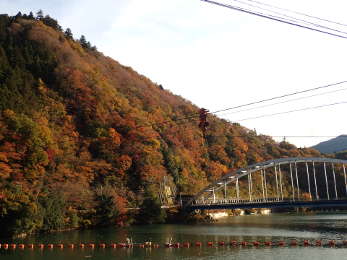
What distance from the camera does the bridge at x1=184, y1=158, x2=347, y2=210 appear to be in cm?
5006

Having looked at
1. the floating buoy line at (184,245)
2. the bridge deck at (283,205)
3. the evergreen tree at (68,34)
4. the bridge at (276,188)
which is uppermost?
the evergreen tree at (68,34)

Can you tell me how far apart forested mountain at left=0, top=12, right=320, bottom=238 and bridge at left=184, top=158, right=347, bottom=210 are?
3.95 metres

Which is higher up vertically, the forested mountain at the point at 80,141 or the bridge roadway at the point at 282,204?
the forested mountain at the point at 80,141

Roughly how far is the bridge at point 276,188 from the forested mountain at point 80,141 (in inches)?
155

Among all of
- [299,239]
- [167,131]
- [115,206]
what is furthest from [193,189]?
[299,239]

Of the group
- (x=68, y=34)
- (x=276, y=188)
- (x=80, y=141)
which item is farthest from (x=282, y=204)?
(x=68, y=34)

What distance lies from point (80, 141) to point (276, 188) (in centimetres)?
3349

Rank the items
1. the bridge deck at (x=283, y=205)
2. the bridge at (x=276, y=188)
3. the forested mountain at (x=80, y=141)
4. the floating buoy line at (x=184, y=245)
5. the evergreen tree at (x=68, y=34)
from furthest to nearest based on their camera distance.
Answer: the evergreen tree at (x=68, y=34), the bridge at (x=276, y=188), the bridge deck at (x=283, y=205), the forested mountain at (x=80, y=141), the floating buoy line at (x=184, y=245)

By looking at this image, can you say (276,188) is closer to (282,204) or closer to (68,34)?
(282,204)

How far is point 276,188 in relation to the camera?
234 feet

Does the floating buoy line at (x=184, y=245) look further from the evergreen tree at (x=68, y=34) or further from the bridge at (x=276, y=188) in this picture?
the evergreen tree at (x=68, y=34)

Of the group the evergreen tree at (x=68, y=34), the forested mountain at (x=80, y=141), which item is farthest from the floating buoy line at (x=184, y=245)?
the evergreen tree at (x=68, y=34)

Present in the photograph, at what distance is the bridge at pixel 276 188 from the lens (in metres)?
50.1

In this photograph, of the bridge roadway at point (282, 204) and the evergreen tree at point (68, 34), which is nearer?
the bridge roadway at point (282, 204)
